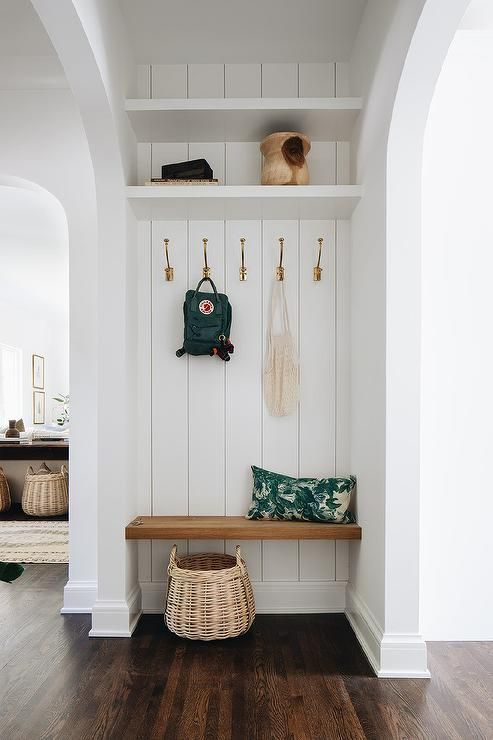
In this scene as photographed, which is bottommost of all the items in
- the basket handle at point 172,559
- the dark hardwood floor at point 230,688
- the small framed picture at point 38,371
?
the dark hardwood floor at point 230,688

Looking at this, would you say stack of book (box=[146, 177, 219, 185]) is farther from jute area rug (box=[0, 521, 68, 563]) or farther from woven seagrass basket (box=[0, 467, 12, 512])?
woven seagrass basket (box=[0, 467, 12, 512])

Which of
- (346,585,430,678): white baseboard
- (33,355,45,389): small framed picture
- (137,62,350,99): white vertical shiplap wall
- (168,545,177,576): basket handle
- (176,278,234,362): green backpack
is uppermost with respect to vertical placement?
(137,62,350,99): white vertical shiplap wall

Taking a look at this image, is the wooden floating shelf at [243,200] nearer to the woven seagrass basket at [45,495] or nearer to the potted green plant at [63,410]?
the woven seagrass basket at [45,495]

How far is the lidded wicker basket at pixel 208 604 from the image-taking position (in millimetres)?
2900

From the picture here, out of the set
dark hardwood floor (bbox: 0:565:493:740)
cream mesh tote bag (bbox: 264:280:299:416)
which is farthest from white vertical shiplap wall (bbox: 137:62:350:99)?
dark hardwood floor (bbox: 0:565:493:740)

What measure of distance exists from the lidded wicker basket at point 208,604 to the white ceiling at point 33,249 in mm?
2097

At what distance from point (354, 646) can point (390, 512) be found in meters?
0.72

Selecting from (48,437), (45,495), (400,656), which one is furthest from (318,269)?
(48,437)

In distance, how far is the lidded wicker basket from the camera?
290 cm

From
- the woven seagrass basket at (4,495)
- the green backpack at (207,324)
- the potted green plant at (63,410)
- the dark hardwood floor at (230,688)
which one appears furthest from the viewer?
the potted green plant at (63,410)

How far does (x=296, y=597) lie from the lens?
11.0 feet

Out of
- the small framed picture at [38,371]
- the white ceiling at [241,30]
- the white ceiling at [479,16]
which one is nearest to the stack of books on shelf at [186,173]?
the white ceiling at [241,30]

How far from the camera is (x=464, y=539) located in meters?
2.96

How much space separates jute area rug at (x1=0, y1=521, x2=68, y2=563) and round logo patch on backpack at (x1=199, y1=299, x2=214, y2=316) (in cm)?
217
